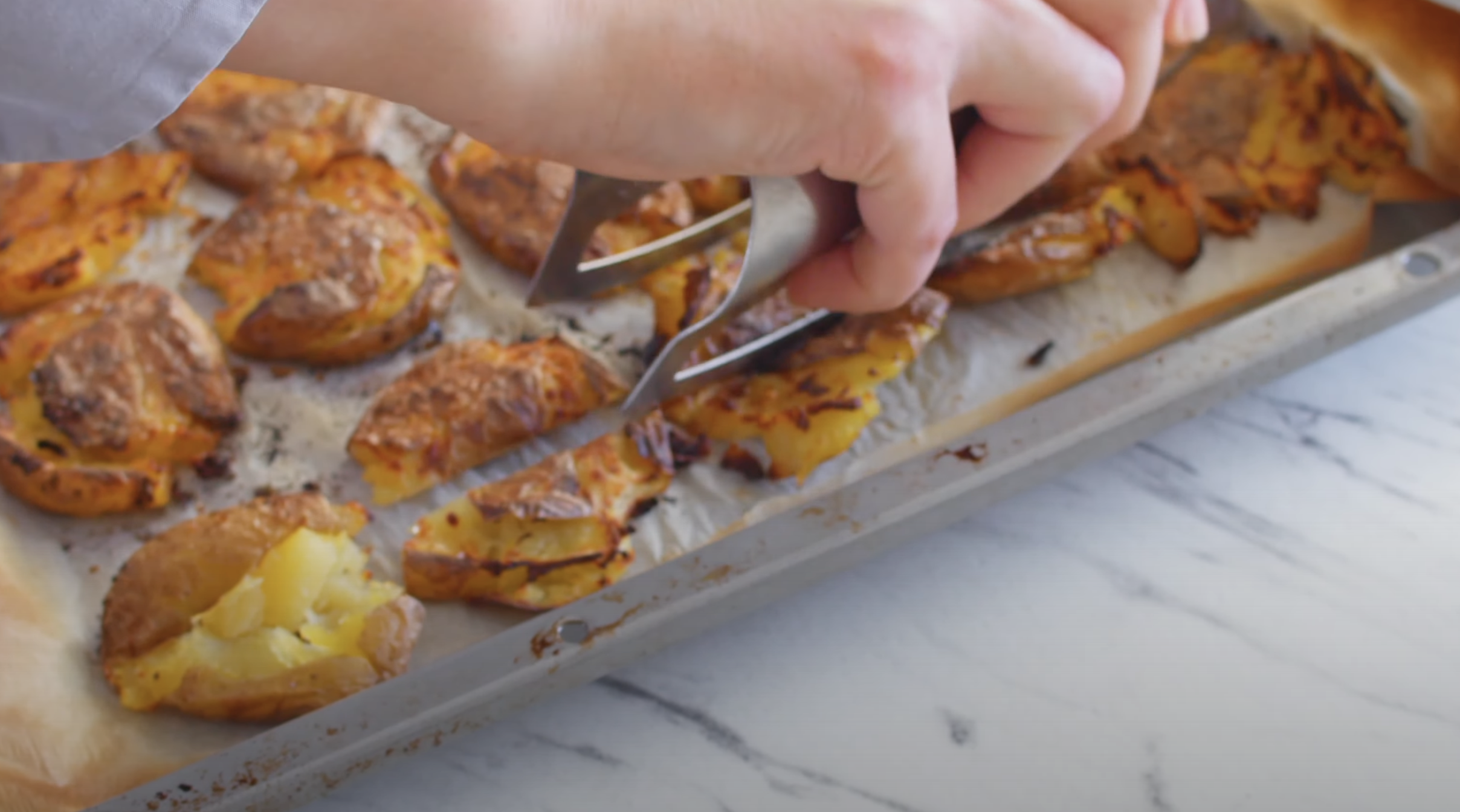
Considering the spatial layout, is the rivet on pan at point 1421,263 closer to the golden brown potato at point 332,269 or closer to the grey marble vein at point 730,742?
the grey marble vein at point 730,742

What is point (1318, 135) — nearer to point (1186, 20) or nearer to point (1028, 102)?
point (1186, 20)

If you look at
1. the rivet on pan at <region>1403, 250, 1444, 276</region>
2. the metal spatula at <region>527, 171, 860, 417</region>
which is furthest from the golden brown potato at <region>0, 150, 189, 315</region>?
the rivet on pan at <region>1403, 250, 1444, 276</region>

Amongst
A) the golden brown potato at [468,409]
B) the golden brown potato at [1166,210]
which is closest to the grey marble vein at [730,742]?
the golden brown potato at [468,409]

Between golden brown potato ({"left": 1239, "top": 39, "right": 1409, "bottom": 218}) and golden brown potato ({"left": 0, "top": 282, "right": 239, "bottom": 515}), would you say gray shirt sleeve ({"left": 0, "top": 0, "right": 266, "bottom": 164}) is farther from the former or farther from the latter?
golden brown potato ({"left": 1239, "top": 39, "right": 1409, "bottom": 218})

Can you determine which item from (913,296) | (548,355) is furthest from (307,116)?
(913,296)

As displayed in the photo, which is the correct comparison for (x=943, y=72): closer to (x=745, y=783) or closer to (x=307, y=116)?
(x=745, y=783)

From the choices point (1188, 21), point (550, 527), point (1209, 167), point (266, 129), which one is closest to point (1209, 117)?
point (1209, 167)
